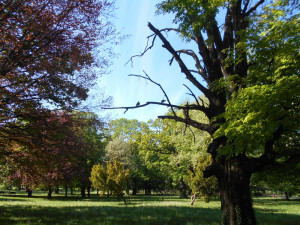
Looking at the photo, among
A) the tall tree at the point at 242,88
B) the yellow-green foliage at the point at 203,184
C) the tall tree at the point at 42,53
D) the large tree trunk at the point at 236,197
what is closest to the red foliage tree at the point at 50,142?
the tall tree at the point at 42,53

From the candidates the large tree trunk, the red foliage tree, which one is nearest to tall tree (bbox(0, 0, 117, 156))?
the red foliage tree

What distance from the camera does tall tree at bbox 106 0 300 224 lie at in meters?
4.74

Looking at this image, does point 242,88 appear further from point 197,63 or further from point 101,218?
point 101,218

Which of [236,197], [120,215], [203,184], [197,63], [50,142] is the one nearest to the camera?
[236,197]

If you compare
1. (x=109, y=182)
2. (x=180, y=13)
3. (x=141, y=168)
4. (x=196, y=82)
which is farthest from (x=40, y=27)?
(x=141, y=168)

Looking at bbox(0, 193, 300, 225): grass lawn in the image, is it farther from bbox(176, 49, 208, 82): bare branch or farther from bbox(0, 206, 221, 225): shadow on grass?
bbox(176, 49, 208, 82): bare branch

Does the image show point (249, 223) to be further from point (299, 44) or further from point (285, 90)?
point (299, 44)

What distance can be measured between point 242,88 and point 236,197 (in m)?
2.85

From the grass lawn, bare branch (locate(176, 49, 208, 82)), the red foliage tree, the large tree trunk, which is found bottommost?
the grass lawn

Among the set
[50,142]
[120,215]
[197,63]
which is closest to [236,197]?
[197,63]

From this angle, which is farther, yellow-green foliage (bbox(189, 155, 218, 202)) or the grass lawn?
yellow-green foliage (bbox(189, 155, 218, 202))

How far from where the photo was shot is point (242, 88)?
217 inches

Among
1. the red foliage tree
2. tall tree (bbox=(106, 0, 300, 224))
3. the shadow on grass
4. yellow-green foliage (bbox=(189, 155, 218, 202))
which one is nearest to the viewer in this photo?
tall tree (bbox=(106, 0, 300, 224))

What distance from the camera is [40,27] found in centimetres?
696
